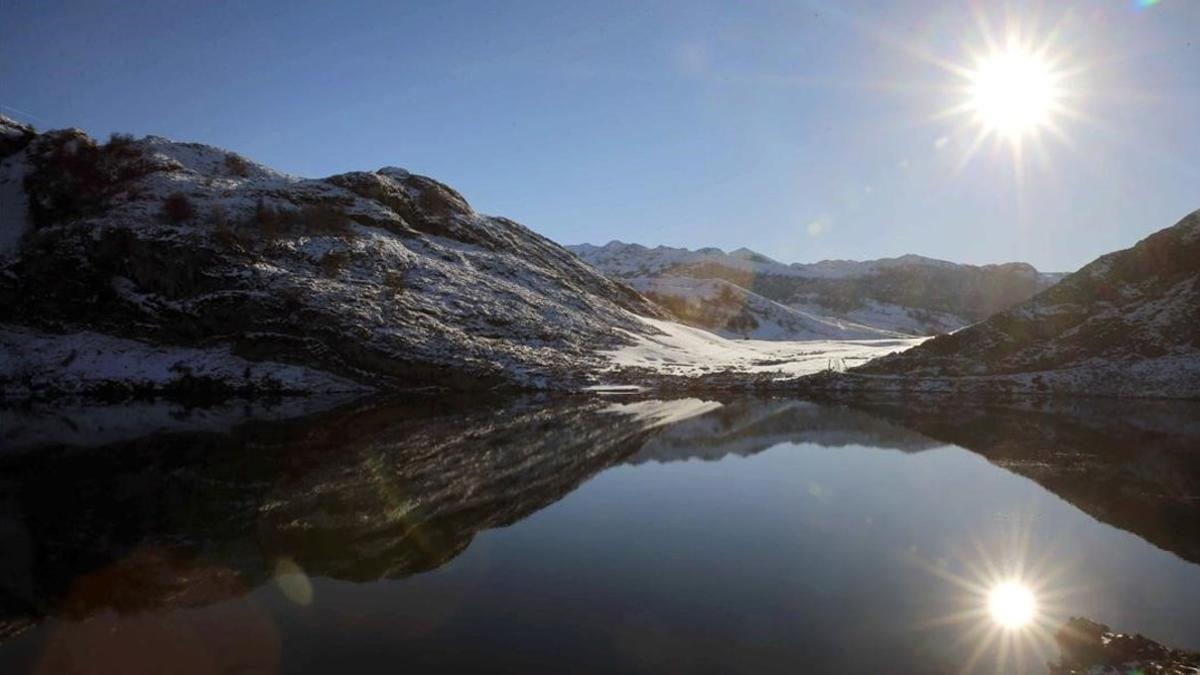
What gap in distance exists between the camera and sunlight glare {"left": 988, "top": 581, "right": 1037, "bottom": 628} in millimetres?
12438

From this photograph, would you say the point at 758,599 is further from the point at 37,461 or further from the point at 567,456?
the point at 37,461

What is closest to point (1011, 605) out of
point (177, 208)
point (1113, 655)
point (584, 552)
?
point (1113, 655)

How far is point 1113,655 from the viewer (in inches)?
430

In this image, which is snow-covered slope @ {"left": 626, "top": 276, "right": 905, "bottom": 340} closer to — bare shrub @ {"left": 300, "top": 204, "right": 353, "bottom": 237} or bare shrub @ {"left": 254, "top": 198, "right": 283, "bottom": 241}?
bare shrub @ {"left": 300, "top": 204, "right": 353, "bottom": 237}

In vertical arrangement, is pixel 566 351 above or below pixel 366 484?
above

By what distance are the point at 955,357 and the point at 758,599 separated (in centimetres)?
5224

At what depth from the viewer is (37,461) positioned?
27297 mm

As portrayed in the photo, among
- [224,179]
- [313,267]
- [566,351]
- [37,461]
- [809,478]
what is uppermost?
[224,179]

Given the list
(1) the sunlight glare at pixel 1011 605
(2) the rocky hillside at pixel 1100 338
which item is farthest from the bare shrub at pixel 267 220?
(1) the sunlight glare at pixel 1011 605

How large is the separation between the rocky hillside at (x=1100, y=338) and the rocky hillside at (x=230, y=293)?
105 ft

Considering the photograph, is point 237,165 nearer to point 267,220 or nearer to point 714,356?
point 267,220

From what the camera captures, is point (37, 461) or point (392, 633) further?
point (37, 461)

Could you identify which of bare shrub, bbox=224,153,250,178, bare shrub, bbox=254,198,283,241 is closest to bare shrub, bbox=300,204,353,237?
bare shrub, bbox=254,198,283,241

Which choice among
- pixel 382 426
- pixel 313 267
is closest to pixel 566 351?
pixel 313 267
